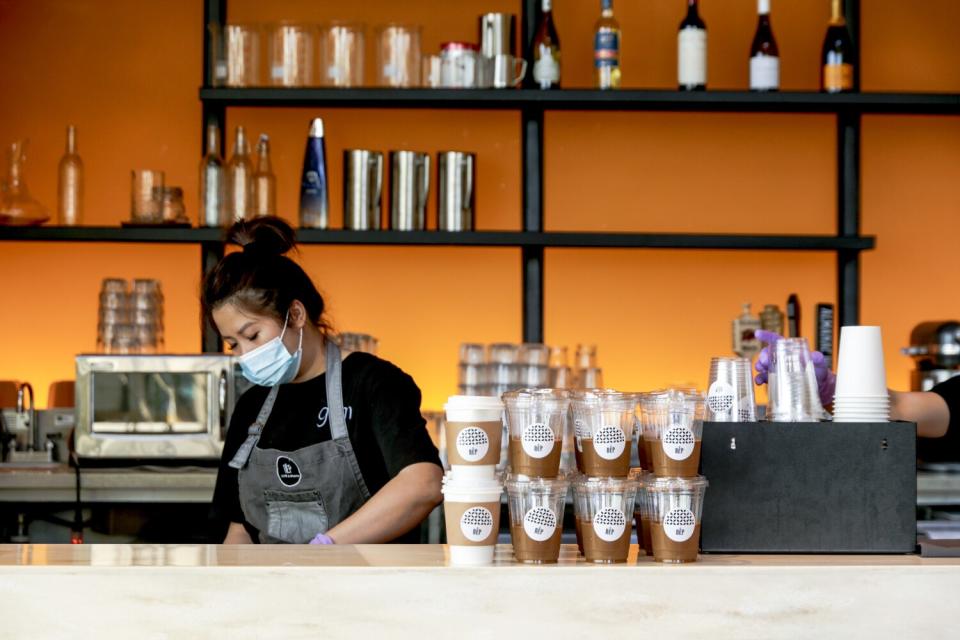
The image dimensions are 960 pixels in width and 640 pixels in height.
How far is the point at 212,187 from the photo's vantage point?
12.3ft

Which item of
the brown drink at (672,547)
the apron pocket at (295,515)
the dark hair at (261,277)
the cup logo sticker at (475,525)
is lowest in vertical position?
the apron pocket at (295,515)

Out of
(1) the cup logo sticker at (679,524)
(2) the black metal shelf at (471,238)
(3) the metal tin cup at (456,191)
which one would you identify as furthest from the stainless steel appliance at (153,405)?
(1) the cup logo sticker at (679,524)

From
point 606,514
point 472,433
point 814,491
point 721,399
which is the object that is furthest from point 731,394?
point 472,433

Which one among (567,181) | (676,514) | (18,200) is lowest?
(676,514)

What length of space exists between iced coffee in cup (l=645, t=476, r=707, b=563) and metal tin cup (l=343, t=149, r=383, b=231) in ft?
7.46

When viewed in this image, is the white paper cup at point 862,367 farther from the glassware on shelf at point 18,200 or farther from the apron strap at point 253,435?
the glassware on shelf at point 18,200

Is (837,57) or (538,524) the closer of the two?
(538,524)

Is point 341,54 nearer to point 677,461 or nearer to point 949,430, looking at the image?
point 949,430

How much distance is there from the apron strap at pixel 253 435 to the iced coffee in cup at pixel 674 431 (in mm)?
924

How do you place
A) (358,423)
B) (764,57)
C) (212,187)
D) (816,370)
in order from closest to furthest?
(816,370)
(358,423)
(212,187)
(764,57)

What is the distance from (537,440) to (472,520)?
0.13m

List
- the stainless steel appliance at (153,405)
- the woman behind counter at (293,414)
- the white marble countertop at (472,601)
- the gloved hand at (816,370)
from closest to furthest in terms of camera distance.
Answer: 1. the white marble countertop at (472,601)
2. the gloved hand at (816,370)
3. the woman behind counter at (293,414)
4. the stainless steel appliance at (153,405)

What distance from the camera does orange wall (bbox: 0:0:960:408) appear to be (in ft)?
13.6

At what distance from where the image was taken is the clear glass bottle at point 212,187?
3.73 metres
